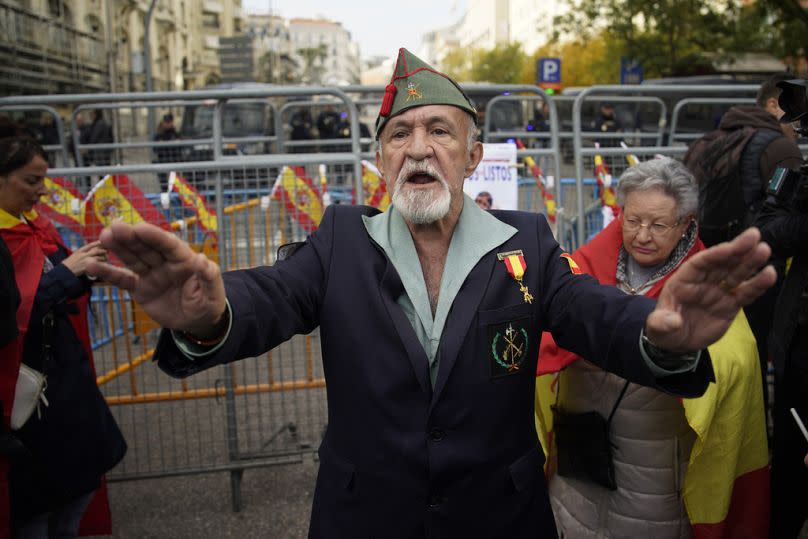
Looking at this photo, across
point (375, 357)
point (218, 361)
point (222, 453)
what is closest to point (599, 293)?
point (375, 357)

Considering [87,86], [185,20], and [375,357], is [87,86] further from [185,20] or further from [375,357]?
[375,357]

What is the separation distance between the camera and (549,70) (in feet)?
54.3

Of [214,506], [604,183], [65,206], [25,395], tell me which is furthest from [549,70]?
[25,395]

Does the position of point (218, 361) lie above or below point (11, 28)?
below

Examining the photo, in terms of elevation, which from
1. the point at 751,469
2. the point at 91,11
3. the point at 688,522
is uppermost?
the point at 91,11

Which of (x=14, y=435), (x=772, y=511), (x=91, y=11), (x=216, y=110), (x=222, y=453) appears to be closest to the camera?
(x=14, y=435)

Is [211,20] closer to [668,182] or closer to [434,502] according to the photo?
[668,182]

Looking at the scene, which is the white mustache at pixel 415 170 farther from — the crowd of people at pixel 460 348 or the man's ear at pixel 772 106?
the man's ear at pixel 772 106

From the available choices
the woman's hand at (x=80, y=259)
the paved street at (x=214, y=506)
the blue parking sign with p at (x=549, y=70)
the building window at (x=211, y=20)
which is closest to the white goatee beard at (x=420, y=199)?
the woman's hand at (x=80, y=259)

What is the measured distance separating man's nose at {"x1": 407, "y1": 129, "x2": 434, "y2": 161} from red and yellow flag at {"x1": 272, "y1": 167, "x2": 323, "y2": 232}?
2175 mm

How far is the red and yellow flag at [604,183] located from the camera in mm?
5316

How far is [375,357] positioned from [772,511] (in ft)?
7.04

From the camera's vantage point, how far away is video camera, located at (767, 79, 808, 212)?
278 cm

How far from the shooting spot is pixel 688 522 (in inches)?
102
